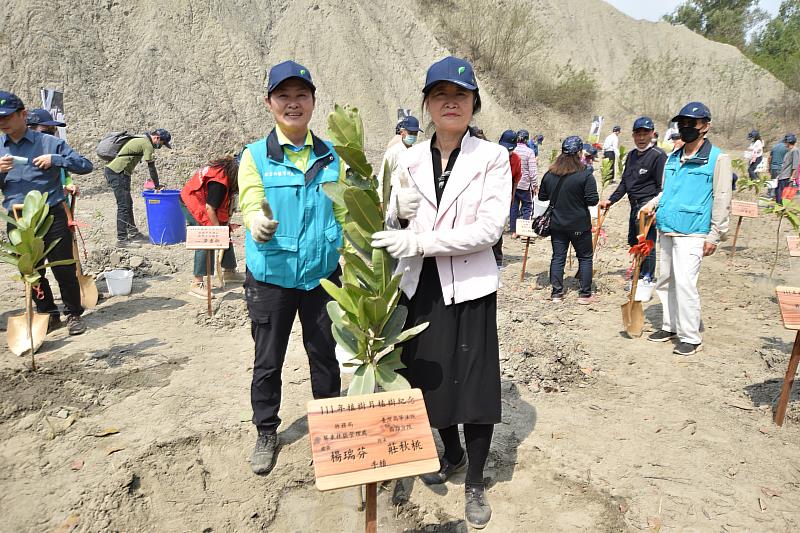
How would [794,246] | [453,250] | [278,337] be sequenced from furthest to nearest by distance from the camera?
1. [794,246]
2. [278,337]
3. [453,250]

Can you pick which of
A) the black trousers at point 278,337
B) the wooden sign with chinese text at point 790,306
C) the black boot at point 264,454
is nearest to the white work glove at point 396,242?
the black trousers at point 278,337

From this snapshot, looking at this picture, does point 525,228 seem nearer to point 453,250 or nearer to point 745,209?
point 745,209

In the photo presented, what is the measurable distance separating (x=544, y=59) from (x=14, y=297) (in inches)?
1147

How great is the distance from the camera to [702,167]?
12.9 ft

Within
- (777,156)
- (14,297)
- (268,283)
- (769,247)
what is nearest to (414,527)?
(268,283)

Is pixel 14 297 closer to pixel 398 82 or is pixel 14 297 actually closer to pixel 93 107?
pixel 93 107

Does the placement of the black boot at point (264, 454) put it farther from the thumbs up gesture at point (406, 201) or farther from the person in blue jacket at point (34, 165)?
the person in blue jacket at point (34, 165)

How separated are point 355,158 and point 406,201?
0.25 metres

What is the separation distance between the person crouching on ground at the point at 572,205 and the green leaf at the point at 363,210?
4108 mm

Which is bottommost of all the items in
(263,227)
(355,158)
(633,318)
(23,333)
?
(23,333)

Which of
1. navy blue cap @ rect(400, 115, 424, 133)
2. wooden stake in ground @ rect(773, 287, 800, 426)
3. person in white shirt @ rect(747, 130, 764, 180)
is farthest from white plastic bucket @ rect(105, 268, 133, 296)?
person in white shirt @ rect(747, 130, 764, 180)

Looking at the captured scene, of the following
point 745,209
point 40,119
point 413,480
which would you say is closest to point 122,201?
point 40,119

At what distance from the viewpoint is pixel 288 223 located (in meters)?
2.42

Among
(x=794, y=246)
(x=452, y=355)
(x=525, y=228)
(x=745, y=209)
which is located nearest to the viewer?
(x=452, y=355)
